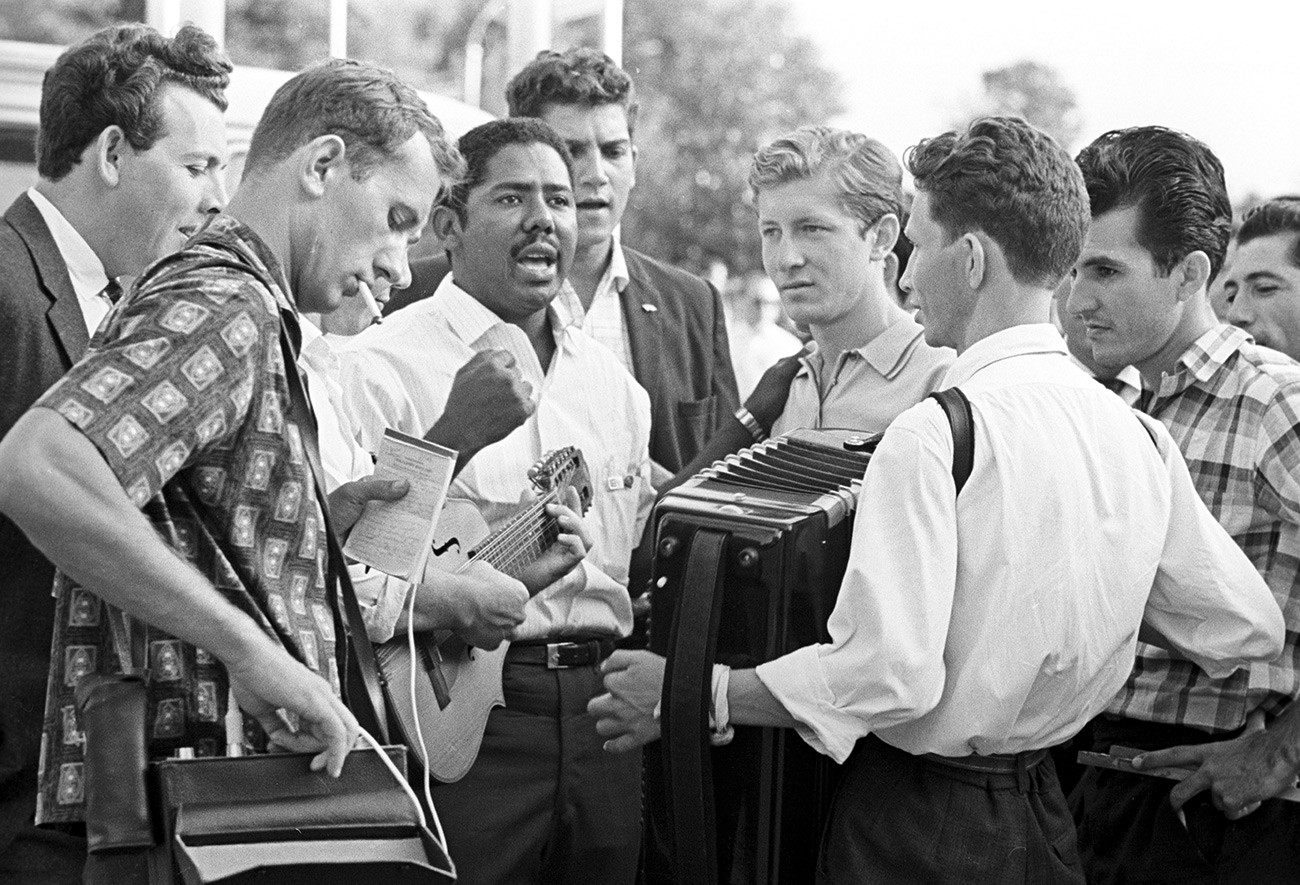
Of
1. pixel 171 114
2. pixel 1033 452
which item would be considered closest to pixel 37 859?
pixel 171 114

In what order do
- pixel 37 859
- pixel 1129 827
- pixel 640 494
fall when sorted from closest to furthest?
pixel 37 859 < pixel 1129 827 < pixel 640 494

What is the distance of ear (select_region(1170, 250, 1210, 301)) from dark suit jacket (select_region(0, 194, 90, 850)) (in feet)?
7.48

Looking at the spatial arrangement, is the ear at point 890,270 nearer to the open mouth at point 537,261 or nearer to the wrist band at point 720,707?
the open mouth at point 537,261

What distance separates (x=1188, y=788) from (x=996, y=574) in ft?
2.66

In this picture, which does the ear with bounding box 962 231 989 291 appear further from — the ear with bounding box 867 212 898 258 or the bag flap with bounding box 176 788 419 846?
the bag flap with bounding box 176 788 419 846

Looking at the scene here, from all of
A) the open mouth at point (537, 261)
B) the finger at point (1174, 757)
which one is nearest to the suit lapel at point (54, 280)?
the open mouth at point (537, 261)

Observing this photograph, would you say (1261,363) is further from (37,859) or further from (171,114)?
(37,859)

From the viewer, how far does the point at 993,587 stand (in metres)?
2.64

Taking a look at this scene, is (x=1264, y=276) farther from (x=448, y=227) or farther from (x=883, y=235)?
(x=448, y=227)

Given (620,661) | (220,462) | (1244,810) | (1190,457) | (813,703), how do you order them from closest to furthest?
1. (220,462)
2. (813,703)
3. (620,661)
4. (1244,810)
5. (1190,457)

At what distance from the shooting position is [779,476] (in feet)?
9.66

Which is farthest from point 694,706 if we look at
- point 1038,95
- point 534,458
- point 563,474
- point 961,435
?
point 1038,95

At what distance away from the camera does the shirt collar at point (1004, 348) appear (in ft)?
9.20

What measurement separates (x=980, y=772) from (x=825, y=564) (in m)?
0.46
